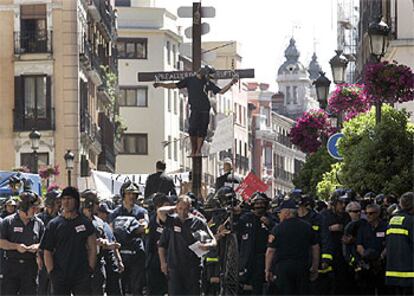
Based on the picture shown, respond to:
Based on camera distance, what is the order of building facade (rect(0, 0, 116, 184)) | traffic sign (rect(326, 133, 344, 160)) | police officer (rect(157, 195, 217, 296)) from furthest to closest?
1. building facade (rect(0, 0, 116, 184))
2. traffic sign (rect(326, 133, 344, 160))
3. police officer (rect(157, 195, 217, 296))

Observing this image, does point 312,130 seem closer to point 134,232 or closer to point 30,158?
point 134,232

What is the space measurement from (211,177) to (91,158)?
42172 mm

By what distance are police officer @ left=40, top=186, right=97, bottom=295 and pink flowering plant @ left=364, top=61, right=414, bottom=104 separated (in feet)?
35.1

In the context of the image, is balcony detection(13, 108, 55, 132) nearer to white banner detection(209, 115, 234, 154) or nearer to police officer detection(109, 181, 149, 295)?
white banner detection(209, 115, 234, 154)

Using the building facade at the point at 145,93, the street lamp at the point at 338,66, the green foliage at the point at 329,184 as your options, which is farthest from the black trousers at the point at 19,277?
the building facade at the point at 145,93

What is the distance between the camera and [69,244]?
62.4 ft

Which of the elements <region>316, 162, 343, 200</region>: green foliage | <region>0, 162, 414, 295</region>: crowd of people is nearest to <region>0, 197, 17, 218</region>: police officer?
<region>0, 162, 414, 295</region>: crowd of people

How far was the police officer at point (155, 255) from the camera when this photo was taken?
75.6 feet

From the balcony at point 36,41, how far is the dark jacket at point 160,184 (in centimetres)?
3748

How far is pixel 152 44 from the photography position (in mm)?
101062

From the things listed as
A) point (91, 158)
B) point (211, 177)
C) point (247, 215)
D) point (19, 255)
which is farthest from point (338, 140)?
point (211, 177)

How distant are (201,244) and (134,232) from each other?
339cm

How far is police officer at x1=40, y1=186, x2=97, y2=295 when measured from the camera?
19.0 m

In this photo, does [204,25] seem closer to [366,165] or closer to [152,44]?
[366,165]
